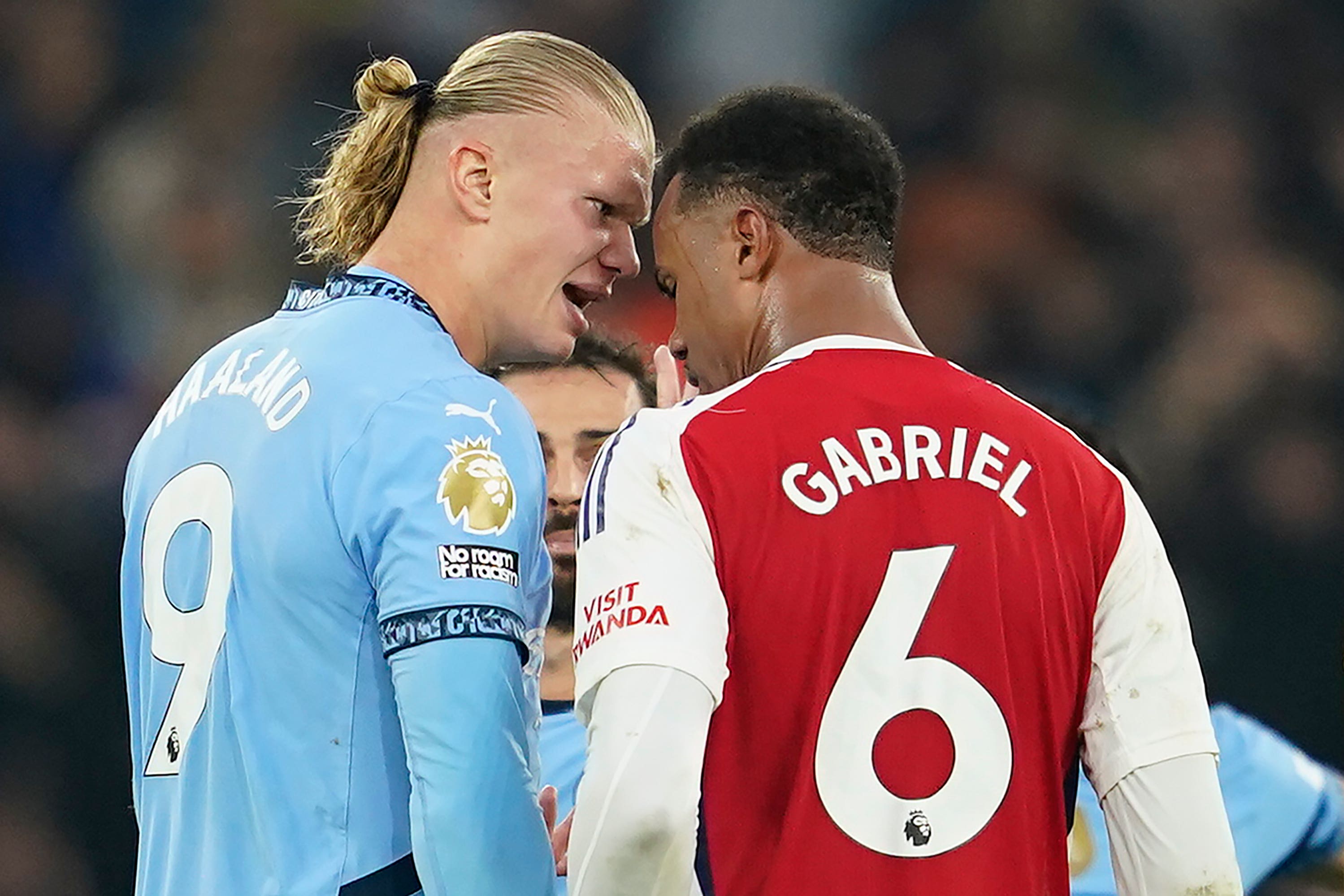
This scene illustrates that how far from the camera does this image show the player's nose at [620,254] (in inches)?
90.0

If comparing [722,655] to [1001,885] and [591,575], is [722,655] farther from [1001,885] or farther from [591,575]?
[1001,885]

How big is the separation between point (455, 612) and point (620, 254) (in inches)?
30.4

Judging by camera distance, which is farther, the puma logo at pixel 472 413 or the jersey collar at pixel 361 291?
the jersey collar at pixel 361 291

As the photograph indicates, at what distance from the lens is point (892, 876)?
168 centimetres

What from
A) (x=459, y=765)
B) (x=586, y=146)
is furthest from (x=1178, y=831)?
(x=586, y=146)

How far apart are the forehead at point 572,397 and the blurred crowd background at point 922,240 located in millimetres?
697

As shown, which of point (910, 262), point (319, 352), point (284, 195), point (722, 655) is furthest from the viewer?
point (910, 262)

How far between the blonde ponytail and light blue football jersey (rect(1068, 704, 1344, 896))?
2189 mm

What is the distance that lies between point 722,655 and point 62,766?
321 cm

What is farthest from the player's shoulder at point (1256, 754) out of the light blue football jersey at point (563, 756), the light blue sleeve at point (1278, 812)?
the light blue football jersey at point (563, 756)

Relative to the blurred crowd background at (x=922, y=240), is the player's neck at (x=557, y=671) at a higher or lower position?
lower

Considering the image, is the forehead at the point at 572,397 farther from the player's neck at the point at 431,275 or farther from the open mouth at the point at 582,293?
the player's neck at the point at 431,275

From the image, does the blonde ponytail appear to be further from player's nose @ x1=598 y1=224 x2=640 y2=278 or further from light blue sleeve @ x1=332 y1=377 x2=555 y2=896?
light blue sleeve @ x1=332 y1=377 x2=555 y2=896

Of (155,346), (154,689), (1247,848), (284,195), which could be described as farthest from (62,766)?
(1247,848)
